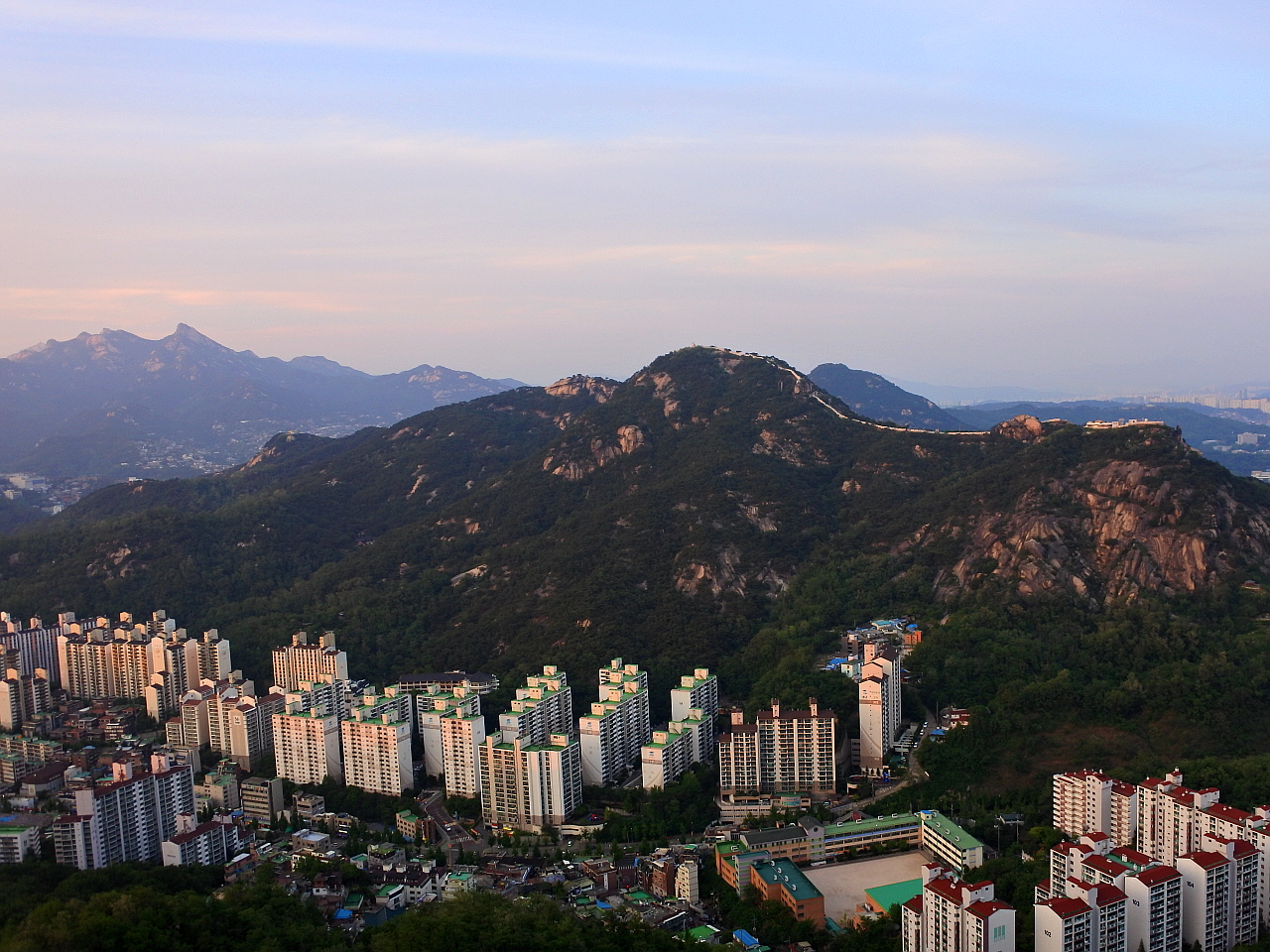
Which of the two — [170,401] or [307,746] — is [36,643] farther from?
[170,401]

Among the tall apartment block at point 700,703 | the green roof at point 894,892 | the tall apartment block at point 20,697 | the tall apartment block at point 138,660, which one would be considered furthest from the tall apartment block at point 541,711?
the tall apartment block at point 20,697

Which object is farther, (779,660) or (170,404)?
(170,404)

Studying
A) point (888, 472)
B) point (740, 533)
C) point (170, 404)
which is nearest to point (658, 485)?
point (740, 533)

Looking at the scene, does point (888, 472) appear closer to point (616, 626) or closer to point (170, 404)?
point (616, 626)

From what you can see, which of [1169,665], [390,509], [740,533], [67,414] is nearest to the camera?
[1169,665]

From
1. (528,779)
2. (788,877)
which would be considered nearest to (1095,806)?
(788,877)

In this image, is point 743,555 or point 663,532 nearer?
point 743,555
